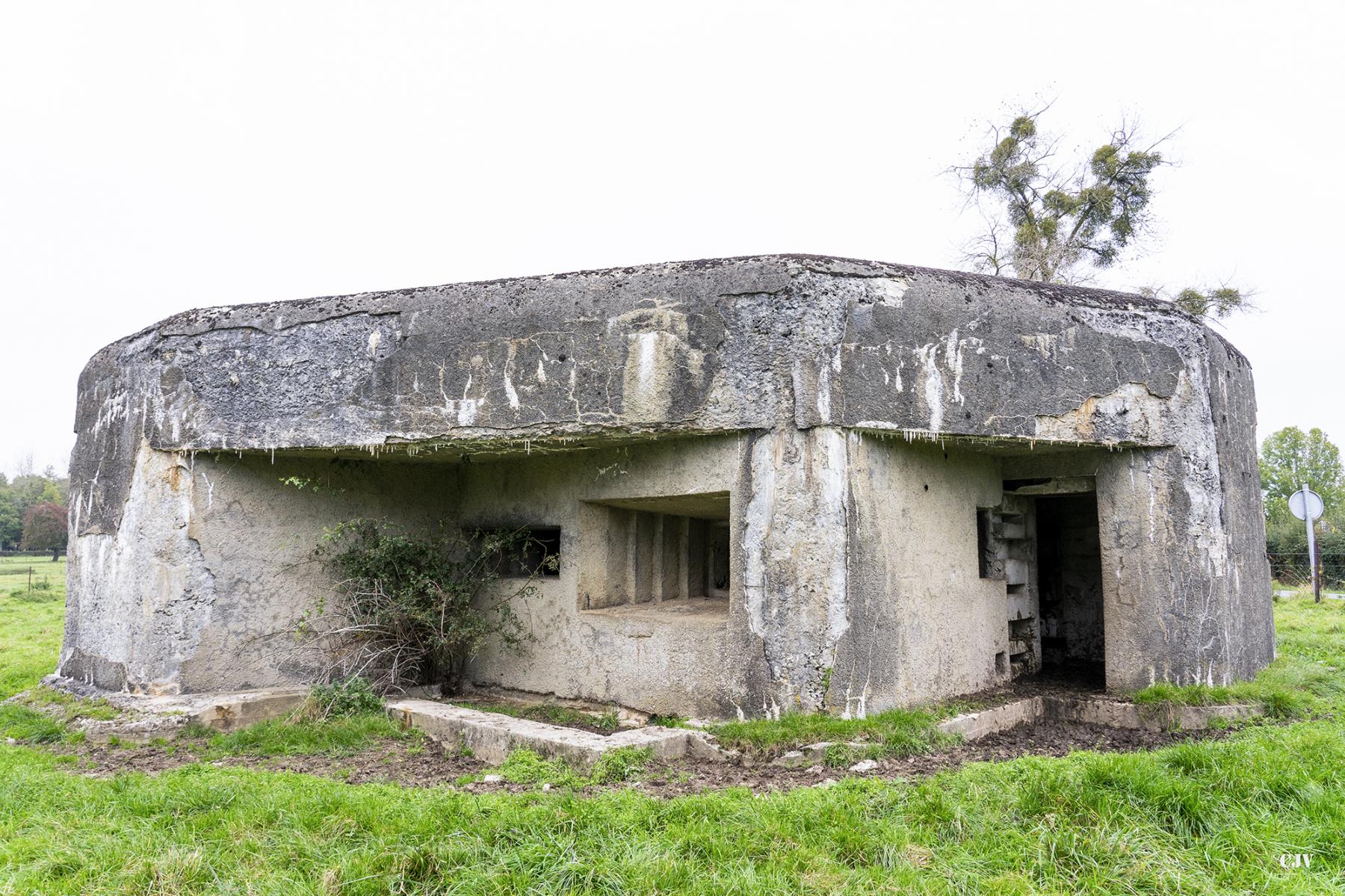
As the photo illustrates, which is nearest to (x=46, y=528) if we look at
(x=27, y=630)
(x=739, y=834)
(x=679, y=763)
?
(x=27, y=630)

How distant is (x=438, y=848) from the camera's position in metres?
3.44

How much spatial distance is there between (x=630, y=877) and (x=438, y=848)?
2.50ft

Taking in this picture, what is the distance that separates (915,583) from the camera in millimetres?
5727

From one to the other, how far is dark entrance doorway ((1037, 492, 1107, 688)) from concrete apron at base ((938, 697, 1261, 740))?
1.77m

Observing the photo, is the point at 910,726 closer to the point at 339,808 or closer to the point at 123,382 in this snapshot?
the point at 339,808

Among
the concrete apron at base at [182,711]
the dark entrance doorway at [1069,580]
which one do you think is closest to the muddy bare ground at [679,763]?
the concrete apron at base at [182,711]

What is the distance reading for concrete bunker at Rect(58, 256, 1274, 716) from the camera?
537 centimetres

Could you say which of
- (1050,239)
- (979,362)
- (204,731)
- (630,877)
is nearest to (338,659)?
(204,731)

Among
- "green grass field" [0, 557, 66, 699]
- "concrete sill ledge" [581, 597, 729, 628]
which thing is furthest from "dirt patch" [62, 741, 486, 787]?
"green grass field" [0, 557, 66, 699]

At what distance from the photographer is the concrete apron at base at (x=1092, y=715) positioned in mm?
5609

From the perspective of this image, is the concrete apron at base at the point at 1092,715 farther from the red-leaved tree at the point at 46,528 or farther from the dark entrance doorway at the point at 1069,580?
the red-leaved tree at the point at 46,528

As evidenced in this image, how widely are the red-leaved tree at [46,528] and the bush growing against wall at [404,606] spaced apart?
30121 millimetres

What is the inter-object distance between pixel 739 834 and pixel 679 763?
4.42ft

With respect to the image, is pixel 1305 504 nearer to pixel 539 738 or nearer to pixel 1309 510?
pixel 1309 510
